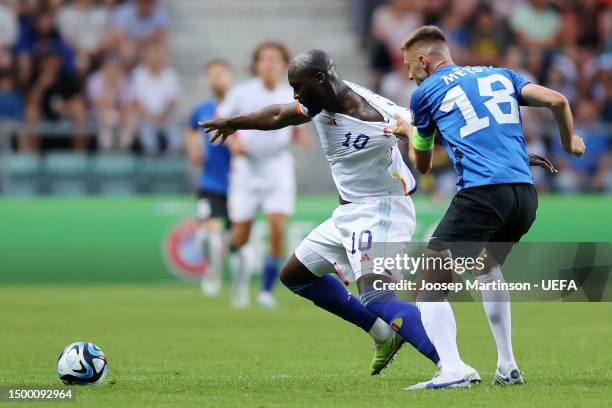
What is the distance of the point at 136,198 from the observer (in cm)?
1802

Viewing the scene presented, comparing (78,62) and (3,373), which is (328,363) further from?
(78,62)

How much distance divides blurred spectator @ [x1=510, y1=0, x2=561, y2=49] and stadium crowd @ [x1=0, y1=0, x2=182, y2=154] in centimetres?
641

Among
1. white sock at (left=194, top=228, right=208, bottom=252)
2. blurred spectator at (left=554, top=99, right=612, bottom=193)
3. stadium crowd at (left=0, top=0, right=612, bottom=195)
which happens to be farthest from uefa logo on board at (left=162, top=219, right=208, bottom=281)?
blurred spectator at (left=554, top=99, right=612, bottom=193)

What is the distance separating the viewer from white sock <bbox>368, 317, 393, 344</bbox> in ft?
26.7

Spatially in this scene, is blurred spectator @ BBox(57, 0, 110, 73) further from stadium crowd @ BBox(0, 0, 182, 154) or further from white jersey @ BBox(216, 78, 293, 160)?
white jersey @ BBox(216, 78, 293, 160)

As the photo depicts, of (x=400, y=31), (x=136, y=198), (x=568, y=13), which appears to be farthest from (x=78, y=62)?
(x=568, y=13)

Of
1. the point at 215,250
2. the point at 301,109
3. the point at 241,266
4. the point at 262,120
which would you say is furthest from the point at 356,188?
the point at 215,250

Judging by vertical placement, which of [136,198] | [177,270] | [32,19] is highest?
[32,19]

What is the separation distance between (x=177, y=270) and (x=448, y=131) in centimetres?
1145

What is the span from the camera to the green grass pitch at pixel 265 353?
6945 millimetres

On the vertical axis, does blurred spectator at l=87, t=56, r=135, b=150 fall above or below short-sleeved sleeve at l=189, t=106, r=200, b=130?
above

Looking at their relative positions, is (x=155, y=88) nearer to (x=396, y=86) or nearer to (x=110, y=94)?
(x=110, y=94)

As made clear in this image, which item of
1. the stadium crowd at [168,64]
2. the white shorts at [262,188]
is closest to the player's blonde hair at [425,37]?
the white shorts at [262,188]

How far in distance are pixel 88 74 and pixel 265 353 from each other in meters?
10.8
